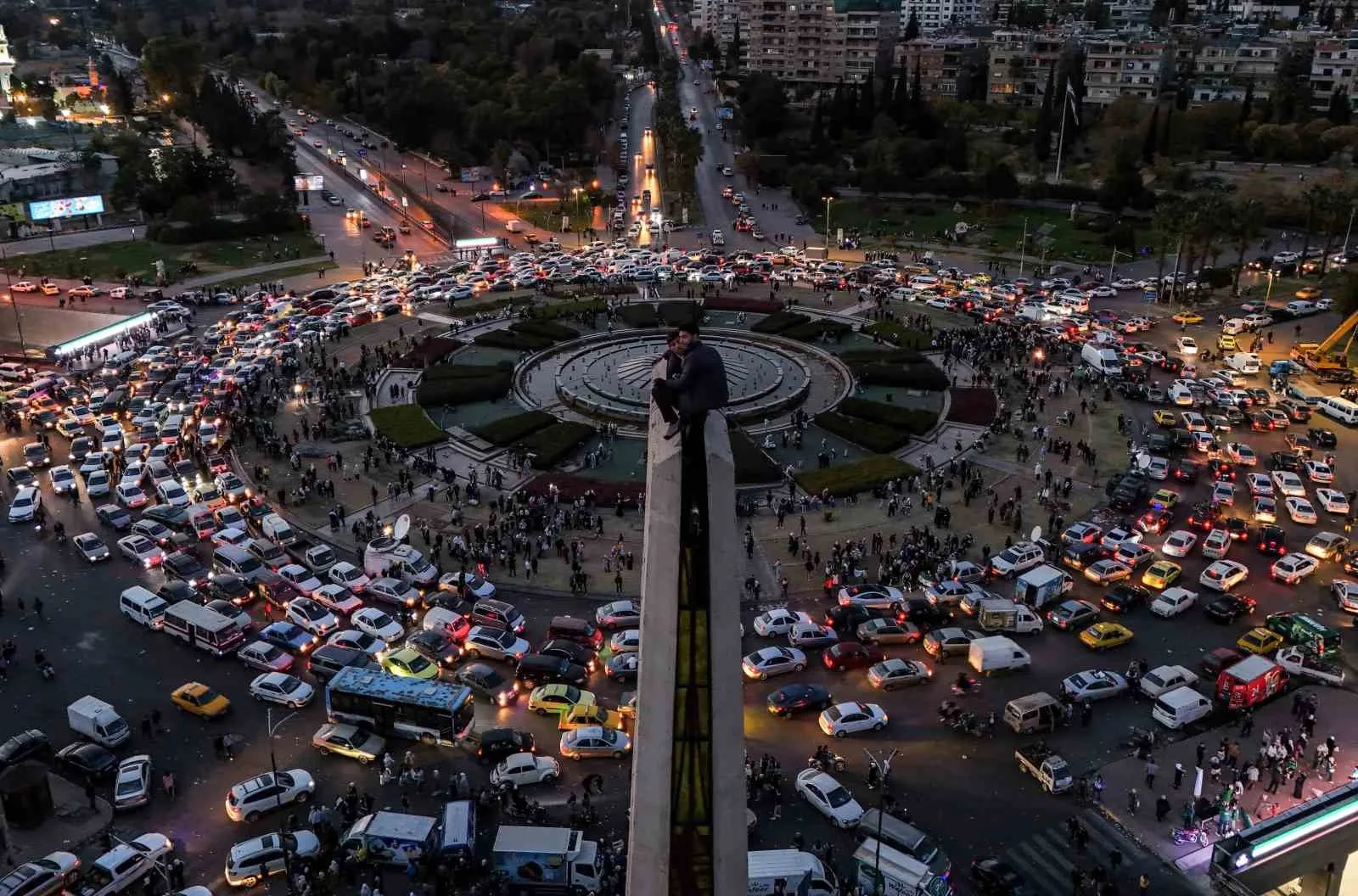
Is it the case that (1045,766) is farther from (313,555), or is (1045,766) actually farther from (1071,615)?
(313,555)

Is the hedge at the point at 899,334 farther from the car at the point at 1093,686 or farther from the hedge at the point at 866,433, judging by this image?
the car at the point at 1093,686

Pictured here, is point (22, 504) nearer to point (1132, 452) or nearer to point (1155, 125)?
point (1132, 452)

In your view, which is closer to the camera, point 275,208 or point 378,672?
point 378,672

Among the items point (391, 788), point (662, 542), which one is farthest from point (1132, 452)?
point (662, 542)

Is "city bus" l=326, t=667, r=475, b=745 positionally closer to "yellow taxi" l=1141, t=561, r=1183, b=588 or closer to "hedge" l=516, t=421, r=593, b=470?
"hedge" l=516, t=421, r=593, b=470

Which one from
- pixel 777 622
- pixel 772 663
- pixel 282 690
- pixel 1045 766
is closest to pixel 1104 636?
pixel 1045 766

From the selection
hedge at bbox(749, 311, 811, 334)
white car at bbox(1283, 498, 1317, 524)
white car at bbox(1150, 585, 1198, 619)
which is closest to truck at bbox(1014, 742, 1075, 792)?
white car at bbox(1150, 585, 1198, 619)
